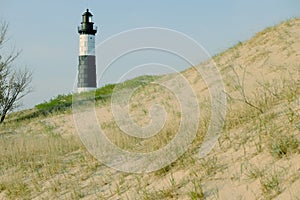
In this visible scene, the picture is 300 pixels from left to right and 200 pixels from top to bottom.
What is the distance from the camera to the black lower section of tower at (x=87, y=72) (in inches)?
1134

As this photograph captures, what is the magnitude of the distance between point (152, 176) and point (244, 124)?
154 centimetres

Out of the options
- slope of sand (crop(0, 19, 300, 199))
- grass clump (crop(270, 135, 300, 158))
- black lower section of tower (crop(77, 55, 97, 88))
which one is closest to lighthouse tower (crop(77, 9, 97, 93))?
black lower section of tower (crop(77, 55, 97, 88))

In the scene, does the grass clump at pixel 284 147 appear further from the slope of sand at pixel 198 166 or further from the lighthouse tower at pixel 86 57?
the lighthouse tower at pixel 86 57

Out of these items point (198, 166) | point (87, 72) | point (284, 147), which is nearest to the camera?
point (284, 147)

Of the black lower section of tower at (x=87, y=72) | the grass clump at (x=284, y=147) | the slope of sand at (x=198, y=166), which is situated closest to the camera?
the slope of sand at (x=198, y=166)

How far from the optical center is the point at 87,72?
29.5m

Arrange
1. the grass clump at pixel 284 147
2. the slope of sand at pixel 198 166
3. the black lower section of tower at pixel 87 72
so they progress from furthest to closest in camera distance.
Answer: the black lower section of tower at pixel 87 72 < the grass clump at pixel 284 147 < the slope of sand at pixel 198 166

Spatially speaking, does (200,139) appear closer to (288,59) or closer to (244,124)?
(244,124)

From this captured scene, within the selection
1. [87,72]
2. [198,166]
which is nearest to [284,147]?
[198,166]

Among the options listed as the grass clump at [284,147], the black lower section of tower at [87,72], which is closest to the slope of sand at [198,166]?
the grass clump at [284,147]

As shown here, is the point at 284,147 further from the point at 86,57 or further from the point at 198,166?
the point at 86,57

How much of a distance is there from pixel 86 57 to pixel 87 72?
1517 mm

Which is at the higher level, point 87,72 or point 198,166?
point 87,72

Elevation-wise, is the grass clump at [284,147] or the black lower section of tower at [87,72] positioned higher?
the black lower section of tower at [87,72]
